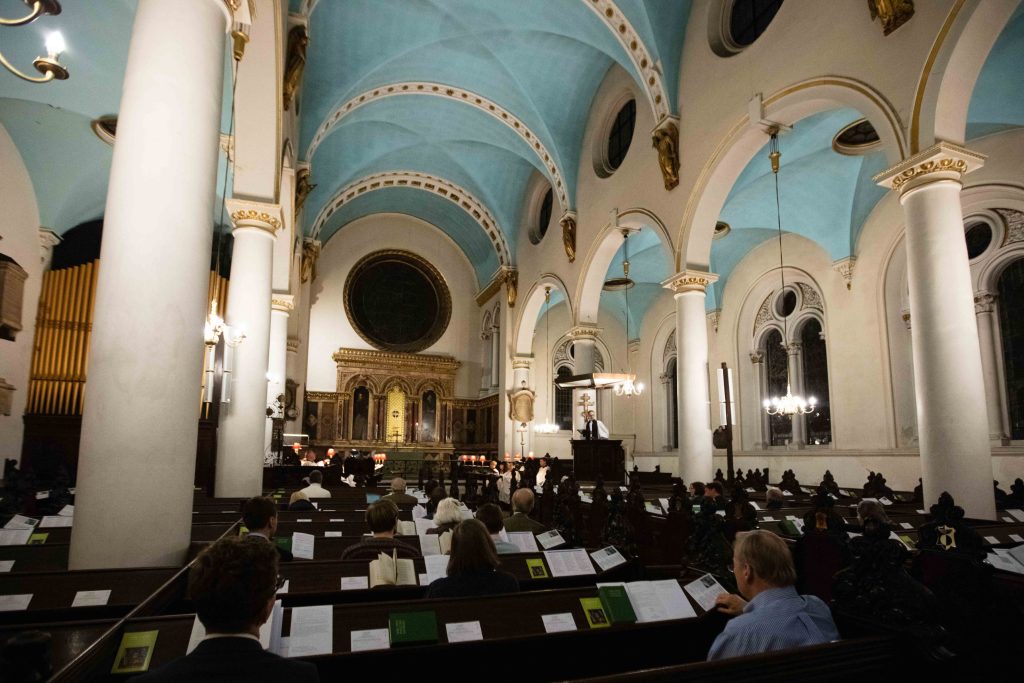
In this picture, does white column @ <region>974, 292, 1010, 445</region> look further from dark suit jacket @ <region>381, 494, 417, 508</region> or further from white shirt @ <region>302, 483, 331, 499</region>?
white shirt @ <region>302, 483, 331, 499</region>

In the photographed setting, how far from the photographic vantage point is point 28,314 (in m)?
11.2

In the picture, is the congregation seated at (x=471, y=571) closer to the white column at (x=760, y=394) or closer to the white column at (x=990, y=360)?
the white column at (x=990, y=360)

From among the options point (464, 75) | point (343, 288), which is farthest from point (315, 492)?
point (343, 288)

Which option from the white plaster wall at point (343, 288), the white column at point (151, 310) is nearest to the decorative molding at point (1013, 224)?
the white column at point (151, 310)

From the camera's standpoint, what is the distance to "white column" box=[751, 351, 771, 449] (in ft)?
51.4

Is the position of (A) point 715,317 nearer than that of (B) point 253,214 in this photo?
No

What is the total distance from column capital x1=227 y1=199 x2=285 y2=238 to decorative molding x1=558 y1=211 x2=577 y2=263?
319 inches

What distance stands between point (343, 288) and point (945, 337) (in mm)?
19300

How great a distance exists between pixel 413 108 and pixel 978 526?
46.8 ft

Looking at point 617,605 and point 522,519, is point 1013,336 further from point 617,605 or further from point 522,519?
point 617,605

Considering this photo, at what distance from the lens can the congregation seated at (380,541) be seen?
12.0ft

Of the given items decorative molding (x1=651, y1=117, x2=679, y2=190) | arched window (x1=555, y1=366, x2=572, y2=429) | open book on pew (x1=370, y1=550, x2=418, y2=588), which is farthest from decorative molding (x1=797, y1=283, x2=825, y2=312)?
open book on pew (x1=370, y1=550, x2=418, y2=588)

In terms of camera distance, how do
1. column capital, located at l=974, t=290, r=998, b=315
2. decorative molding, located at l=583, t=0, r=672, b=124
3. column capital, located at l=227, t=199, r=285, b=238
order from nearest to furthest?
column capital, located at l=227, t=199, r=285, b=238 < column capital, located at l=974, t=290, r=998, b=315 < decorative molding, located at l=583, t=0, r=672, b=124

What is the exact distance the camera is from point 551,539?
4.34 m
